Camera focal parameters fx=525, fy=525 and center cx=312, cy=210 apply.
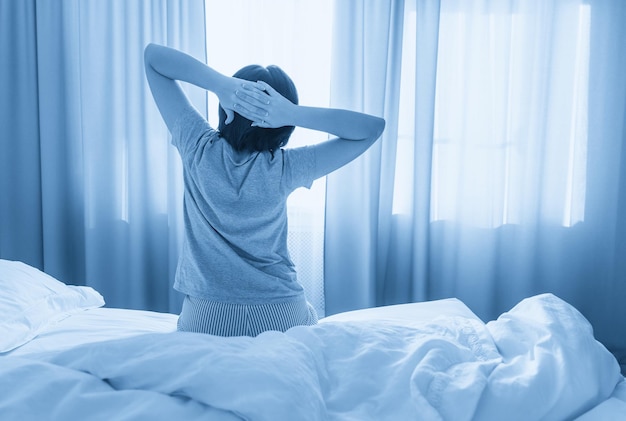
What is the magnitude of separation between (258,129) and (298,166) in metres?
0.14

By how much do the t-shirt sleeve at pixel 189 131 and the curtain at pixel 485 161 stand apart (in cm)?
141

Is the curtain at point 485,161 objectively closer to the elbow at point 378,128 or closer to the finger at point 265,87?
the elbow at point 378,128

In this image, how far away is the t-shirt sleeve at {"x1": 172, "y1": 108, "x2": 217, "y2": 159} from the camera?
4.29ft

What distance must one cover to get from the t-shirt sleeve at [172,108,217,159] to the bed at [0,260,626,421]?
52 cm

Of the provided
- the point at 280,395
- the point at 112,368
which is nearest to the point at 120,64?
the point at 112,368

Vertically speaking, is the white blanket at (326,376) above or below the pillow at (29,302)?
above

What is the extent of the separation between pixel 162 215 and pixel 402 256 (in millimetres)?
1282

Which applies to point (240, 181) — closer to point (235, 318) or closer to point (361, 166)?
point (235, 318)

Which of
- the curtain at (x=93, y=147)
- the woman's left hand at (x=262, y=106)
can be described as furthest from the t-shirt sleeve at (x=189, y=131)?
the curtain at (x=93, y=147)

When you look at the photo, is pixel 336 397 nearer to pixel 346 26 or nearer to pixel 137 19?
pixel 346 26

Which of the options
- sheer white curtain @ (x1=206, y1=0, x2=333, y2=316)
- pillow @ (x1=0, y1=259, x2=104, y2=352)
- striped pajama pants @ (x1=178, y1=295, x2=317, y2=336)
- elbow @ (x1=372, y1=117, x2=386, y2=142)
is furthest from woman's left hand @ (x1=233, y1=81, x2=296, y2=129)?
sheer white curtain @ (x1=206, y1=0, x2=333, y2=316)

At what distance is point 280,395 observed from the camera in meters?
0.78

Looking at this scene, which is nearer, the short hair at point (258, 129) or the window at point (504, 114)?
the short hair at point (258, 129)

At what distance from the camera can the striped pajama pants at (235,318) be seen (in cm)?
130
